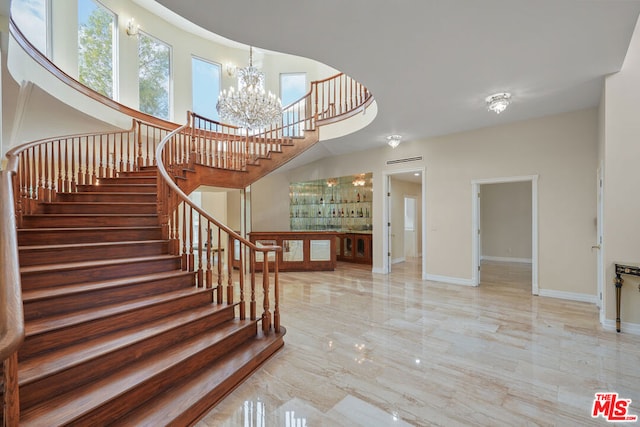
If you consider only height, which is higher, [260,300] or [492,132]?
[492,132]

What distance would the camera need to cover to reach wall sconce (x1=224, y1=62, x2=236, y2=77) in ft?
28.2

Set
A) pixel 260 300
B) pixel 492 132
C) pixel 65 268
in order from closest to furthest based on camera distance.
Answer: pixel 65 268
pixel 260 300
pixel 492 132

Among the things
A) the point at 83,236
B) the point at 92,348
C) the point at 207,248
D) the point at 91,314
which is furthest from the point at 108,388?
the point at 83,236

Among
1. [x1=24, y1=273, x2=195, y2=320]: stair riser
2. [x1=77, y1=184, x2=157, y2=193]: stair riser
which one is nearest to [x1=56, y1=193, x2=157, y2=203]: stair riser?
[x1=77, y1=184, x2=157, y2=193]: stair riser

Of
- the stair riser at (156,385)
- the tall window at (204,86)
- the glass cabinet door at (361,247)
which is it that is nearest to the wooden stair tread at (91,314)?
the stair riser at (156,385)

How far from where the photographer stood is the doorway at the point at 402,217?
262 inches

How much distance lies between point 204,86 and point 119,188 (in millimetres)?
5093

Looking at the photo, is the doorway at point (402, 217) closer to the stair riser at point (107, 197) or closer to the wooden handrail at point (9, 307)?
the stair riser at point (107, 197)

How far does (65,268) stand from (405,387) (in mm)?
3038

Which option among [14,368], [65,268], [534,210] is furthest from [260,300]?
[534,210]

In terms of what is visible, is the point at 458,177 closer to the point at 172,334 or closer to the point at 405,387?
the point at 405,387

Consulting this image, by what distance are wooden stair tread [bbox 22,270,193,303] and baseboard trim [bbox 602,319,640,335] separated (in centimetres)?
493

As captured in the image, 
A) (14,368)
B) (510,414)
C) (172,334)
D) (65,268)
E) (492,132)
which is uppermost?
(492,132)

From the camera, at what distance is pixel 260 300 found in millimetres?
4504
